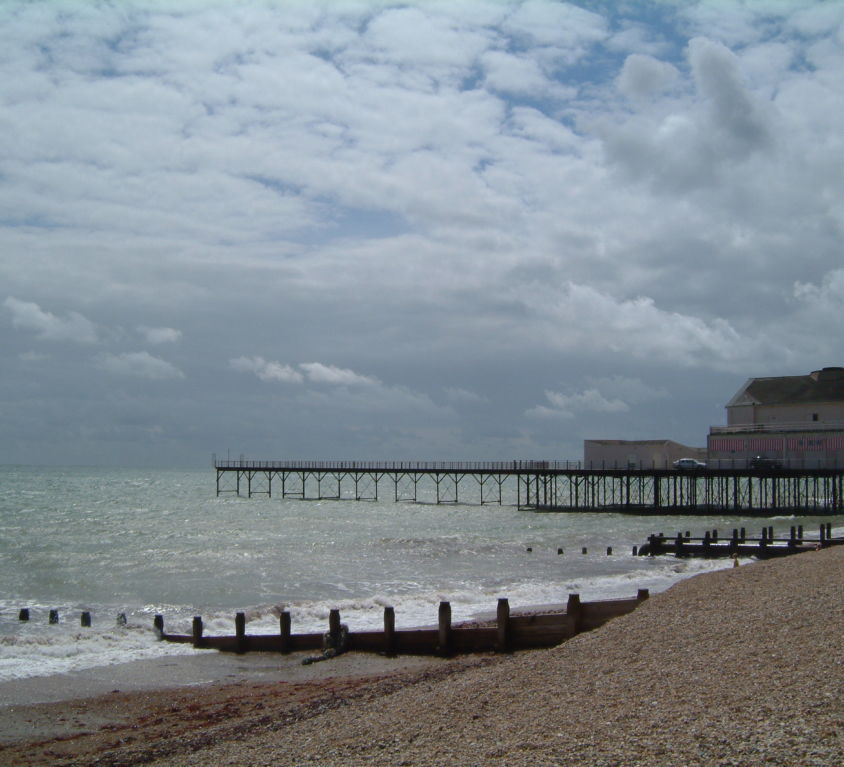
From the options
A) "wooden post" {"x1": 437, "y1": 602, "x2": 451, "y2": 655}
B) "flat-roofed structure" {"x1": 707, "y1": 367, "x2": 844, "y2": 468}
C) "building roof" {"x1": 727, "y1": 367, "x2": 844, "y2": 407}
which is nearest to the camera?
"wooden post" {"x1": 437, "y1": 602, "x2": 451, "y2": 655}

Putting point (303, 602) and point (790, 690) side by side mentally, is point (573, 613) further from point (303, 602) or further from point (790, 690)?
point (303, 602)

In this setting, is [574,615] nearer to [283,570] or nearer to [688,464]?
[283,570]

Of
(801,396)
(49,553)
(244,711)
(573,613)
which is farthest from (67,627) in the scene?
(801,396)

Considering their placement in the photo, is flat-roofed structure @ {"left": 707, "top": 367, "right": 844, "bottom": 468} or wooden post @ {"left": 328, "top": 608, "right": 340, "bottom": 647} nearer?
wooden post @ {"left": 328, "top": 608, "right": 340, "bottom": 647}

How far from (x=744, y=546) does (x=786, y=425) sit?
83.9 feet

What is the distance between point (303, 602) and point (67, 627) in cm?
491

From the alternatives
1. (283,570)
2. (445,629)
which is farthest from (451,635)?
(283,570)

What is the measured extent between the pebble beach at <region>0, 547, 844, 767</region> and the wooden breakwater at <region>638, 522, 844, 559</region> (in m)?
14.0

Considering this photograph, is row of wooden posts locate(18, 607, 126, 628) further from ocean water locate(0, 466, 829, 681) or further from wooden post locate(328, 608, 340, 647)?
wooden post locate(328, 608, 340, 647)

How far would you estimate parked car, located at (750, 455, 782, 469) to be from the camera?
161 ft

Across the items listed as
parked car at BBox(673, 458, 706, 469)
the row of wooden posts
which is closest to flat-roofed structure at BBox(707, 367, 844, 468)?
parked car at BBox(673, 458, 706, 469)

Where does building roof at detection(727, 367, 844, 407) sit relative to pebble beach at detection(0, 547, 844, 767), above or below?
above

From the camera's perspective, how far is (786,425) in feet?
167

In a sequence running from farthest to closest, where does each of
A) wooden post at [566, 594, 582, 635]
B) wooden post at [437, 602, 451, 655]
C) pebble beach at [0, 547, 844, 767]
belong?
wooden post at [437, 602, 451, 655] → wooden post at [566, 594, 582, 635] → pebble beach at [0, 547, 844, 767]
